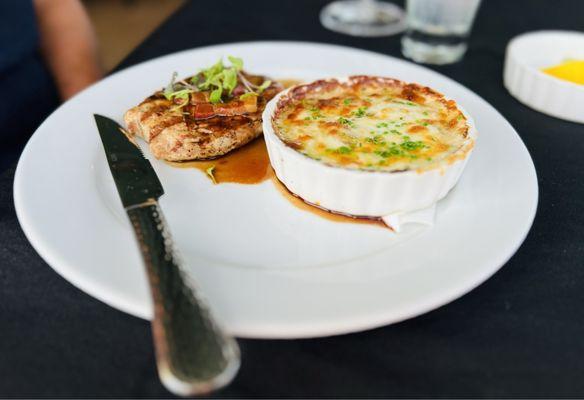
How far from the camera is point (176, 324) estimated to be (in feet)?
2.74

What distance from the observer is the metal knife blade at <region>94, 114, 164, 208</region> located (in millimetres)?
1219

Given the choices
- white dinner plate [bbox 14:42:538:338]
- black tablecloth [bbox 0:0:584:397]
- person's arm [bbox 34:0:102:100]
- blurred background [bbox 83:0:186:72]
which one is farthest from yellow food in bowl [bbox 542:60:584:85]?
blurred background [bbox 83:0:186:72]

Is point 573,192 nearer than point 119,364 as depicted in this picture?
No

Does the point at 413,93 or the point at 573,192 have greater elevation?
the point at 413,93

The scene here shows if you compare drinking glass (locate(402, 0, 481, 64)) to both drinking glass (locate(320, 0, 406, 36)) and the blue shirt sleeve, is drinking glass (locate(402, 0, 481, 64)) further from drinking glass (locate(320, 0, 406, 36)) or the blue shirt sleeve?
the blue shirt sleeve

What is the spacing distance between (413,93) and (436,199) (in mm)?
405

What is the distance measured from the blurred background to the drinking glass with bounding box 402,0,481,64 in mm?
3093

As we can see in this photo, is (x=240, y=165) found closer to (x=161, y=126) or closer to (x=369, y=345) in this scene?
(x=161, y=126)

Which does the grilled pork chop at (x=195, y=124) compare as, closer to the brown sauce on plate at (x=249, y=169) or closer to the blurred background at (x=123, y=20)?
the brown sauce on plate at (x=249, y=169)

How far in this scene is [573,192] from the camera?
1429mm

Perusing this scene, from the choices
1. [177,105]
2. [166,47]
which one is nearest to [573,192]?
[177,105]

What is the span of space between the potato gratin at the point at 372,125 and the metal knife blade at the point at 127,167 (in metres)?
0.35

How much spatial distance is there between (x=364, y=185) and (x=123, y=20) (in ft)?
15.8

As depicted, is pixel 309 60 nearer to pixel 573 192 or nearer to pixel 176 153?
pixel 176 153
